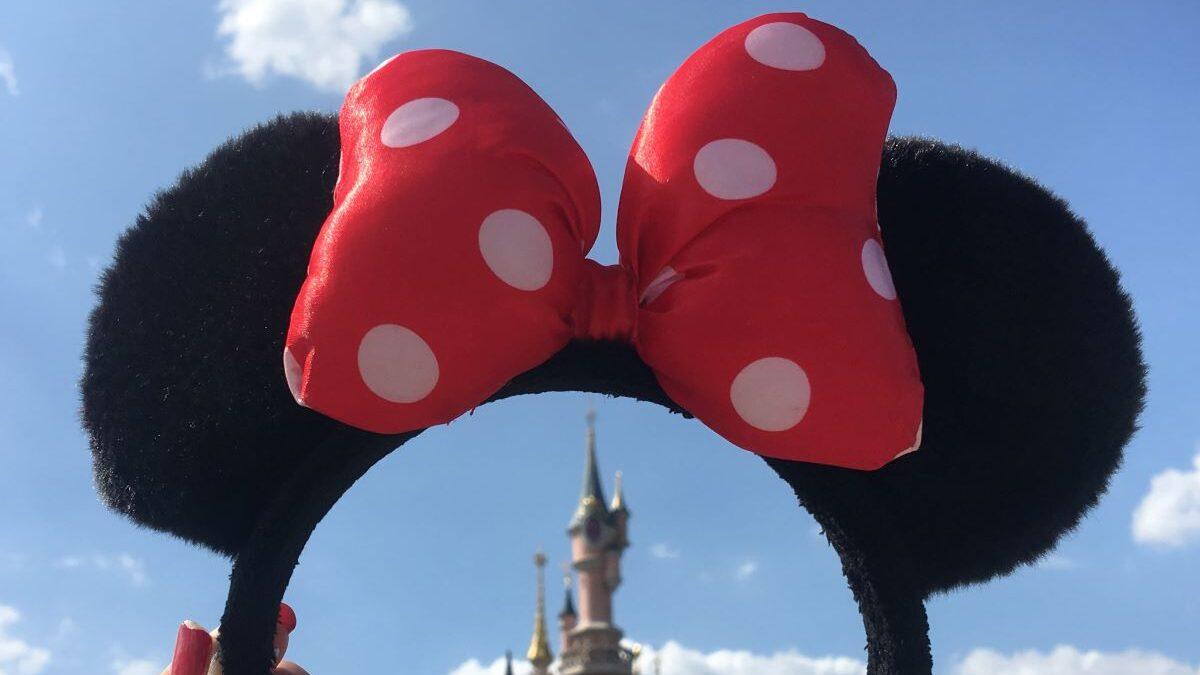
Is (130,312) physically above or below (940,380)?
above

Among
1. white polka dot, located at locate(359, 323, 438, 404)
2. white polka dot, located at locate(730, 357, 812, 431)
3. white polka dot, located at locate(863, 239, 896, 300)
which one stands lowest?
white polka dot, located at locate(730, 357, 812, 431)

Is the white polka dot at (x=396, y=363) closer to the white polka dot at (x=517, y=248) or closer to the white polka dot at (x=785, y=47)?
the white polka dot at (x=517, y=248)

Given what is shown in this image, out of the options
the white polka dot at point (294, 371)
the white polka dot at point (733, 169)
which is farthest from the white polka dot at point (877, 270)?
the white polka dot at point (294, 371)

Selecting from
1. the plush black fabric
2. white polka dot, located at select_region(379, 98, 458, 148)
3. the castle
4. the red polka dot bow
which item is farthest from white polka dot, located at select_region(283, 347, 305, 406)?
the castle

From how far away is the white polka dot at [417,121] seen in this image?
1756 millimetres

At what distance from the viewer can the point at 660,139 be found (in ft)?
6.03

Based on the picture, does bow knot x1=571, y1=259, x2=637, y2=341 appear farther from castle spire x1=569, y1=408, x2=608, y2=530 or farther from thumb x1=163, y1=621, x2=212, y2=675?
castle spire x1=569, y1=408, x2=608, y2=530

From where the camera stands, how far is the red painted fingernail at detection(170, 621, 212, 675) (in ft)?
6.01

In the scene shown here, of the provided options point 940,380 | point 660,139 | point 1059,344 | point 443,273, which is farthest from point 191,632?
point 1059,344

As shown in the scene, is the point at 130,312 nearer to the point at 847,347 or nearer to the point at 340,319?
the point at 340,319

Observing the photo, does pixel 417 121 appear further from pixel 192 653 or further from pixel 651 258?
pixel 192 653

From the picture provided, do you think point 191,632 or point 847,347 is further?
point 191,632

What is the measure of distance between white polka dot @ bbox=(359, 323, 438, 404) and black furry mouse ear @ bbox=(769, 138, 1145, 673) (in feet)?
2.10

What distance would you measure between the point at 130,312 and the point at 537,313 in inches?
28.5
